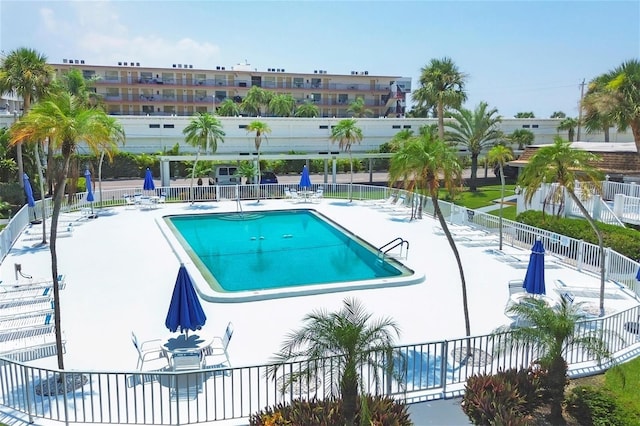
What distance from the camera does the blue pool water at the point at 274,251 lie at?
629 inches

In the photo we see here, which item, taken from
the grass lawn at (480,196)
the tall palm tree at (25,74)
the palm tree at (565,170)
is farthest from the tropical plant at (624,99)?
the tall palm tree at (25,74)

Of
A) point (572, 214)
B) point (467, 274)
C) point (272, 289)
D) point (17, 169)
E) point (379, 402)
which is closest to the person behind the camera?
point (379, 402)

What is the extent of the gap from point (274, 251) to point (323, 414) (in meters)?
12.4

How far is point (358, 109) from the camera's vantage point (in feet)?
238

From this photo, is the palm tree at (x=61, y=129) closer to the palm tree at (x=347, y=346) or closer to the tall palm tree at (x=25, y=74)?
the palm tree at (x=347, y=346)

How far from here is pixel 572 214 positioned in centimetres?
2041

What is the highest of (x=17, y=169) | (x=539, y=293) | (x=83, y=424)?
(x=17, y=169)

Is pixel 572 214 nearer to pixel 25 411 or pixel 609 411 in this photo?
pixel 609 411

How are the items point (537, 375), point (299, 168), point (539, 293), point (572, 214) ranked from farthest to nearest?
point (299, 168)
point (572, 214)
point (539, 293)
point (537, 375)

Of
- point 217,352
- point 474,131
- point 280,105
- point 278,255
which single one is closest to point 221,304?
point 217,352

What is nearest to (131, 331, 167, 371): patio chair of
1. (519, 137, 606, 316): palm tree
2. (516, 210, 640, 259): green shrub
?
(519, 137, 606, 316): palm tree

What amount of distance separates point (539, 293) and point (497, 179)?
30.2 metres

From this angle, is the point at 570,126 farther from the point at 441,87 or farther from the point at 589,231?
the point at 589,231

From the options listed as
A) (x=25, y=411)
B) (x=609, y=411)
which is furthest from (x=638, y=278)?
(x=25, y=411)
